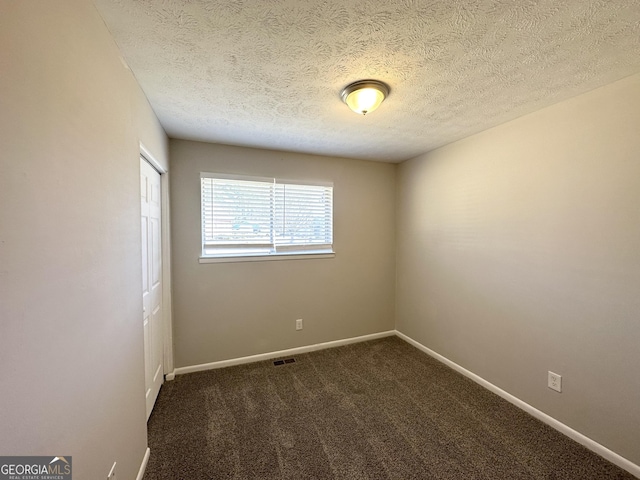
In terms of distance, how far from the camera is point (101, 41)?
3.54 feet

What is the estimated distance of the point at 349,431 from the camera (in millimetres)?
1829

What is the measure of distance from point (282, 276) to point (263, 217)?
2.36 feet

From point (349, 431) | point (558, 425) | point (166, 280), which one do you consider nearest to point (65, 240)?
point (166, 280)

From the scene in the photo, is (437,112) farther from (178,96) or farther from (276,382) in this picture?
(276,382)

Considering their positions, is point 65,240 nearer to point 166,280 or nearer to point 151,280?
point 151,280

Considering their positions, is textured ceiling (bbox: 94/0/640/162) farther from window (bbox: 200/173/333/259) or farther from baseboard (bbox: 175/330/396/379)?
baseboard (bbox: 175/330/396/379)

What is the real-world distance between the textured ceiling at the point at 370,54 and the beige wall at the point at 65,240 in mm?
322

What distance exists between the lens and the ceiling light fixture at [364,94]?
1527 mm

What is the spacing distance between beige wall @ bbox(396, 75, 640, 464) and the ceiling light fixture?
1.32m

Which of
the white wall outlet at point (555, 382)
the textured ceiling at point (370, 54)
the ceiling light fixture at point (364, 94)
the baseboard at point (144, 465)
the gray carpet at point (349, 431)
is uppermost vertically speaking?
the textured ceiling at point (370, 54)

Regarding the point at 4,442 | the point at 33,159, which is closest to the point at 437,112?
the point at 33,159

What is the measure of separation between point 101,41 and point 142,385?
1.85 m

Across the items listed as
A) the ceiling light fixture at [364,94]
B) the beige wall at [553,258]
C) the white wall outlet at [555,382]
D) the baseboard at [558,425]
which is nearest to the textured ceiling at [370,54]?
the ceiling light fixture at [364,94]

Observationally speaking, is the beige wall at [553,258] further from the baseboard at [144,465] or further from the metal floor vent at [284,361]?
the baseboard at [144,465]
